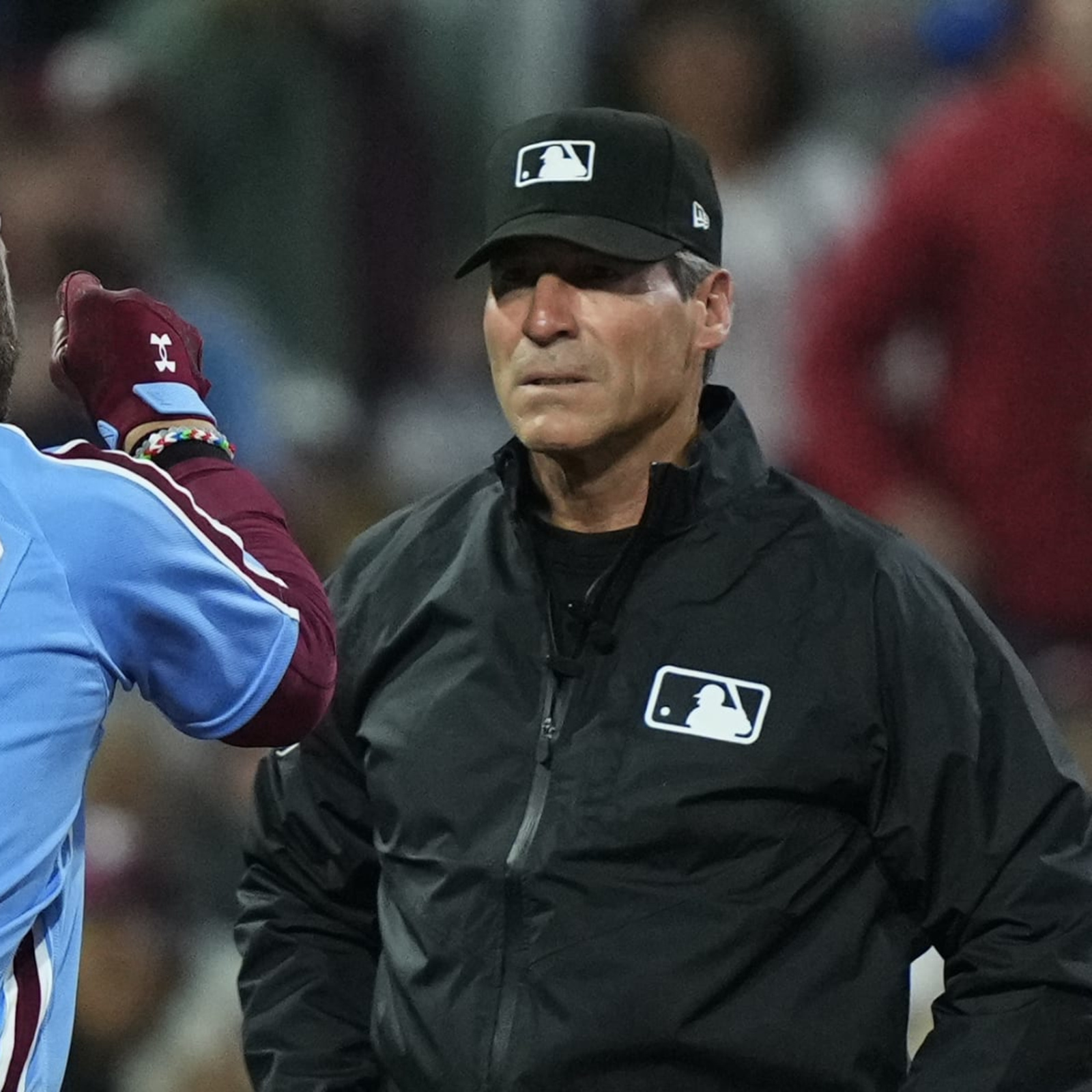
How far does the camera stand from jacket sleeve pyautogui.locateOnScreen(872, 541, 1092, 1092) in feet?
7.02

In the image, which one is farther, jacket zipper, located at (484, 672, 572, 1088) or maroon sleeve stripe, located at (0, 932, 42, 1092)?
jacket zipper, located at (484, 672, 572, 1088)

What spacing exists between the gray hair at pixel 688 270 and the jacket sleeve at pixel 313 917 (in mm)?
594

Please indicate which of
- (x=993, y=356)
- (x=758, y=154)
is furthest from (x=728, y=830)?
(x=758, y=154)

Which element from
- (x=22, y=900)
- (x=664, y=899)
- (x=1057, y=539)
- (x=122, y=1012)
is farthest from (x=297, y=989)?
(x=1057, y=539)

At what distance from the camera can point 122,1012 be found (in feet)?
13.8

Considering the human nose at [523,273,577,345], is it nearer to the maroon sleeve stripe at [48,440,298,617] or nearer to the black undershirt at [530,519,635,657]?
the black undershirt at [530,519,635,657]

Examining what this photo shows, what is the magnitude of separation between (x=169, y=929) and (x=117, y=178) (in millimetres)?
1810

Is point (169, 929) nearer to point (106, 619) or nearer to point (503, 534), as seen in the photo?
point (503, 534)

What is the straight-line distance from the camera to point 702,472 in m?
2.34

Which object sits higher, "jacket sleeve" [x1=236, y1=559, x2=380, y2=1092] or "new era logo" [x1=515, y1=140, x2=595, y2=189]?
"new era logo" [x1=515, y1=140, x2=595, y2=189]

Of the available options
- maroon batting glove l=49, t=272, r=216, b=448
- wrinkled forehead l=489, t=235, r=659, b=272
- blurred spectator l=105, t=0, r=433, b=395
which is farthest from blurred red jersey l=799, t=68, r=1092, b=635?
maroon batting glove l=49, t=272, r=216, b=448

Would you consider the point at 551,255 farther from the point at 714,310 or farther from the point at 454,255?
the point at 454,255

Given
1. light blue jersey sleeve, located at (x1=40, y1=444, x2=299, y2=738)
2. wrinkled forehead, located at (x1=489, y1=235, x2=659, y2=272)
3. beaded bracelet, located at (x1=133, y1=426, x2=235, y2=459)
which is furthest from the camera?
wrinkled forehead, located at (x1=489, y1=235, x2=659, y2=272)

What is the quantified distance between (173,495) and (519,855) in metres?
0.60
